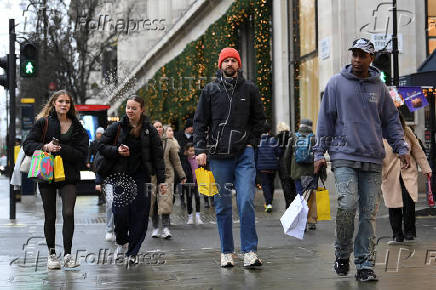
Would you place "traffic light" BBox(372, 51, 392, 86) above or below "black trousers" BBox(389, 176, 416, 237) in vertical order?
above

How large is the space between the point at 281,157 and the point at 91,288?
10145 mm

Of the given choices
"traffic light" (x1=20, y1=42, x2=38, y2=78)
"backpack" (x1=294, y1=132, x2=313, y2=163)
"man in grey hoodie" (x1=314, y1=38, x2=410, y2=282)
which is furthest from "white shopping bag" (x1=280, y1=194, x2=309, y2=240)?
"traffic light" (x1=20, y1=42, x2=38, y2=78)

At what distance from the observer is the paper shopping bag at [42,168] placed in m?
8.07

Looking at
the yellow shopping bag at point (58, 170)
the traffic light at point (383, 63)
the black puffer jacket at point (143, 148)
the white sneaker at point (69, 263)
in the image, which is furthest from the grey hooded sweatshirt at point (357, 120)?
the traffic light at point (383, 63)

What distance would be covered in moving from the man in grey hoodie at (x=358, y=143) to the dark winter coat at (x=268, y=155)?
9718mm

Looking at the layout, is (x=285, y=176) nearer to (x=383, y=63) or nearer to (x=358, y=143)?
(x=383, y=63)

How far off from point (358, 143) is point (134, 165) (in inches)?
104

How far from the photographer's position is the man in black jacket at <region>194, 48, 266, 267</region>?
7.82 metres

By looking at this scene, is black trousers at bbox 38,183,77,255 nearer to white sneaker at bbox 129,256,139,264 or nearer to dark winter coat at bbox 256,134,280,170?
white sneaker at bbox 129,256,139,264

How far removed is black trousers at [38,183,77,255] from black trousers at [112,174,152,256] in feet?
1.48

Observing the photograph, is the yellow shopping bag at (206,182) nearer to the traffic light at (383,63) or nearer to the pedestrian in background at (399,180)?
the pedestrian in background at (399,180)

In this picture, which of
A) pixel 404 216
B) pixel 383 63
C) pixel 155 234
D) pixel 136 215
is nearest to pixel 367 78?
pixel 136 215

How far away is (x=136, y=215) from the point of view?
8359 mm

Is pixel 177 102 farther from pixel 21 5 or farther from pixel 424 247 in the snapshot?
pixel 424 247
